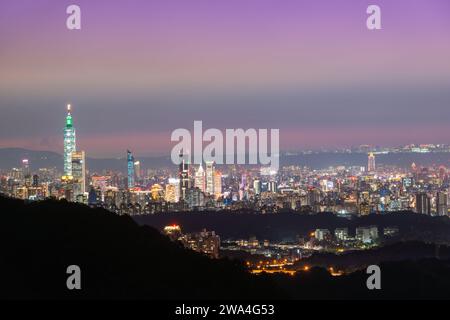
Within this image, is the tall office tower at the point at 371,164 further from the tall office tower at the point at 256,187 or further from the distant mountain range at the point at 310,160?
the tall office tower at the point at 256,187

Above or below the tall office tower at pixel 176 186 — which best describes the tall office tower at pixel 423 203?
below

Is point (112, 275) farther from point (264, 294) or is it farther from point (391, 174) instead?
point (391, 174)

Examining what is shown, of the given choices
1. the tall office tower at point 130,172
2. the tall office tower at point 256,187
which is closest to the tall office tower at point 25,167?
the tall office tower at point 130,172

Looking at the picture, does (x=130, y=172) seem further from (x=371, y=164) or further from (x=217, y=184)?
(x=371, y=164)

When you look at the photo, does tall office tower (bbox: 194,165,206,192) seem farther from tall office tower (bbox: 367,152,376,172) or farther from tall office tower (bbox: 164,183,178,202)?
tall office tower (bbox: 367,152,376,172)

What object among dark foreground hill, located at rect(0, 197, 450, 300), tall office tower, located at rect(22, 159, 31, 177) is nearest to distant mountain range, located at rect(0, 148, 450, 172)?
tall office tower, located at rect(22, 159, 31, 177)

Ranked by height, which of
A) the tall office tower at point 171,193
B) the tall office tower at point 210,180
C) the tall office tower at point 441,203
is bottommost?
the tall office tower at point 441,203

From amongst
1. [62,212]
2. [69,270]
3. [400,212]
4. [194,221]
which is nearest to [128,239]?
[62,212]
